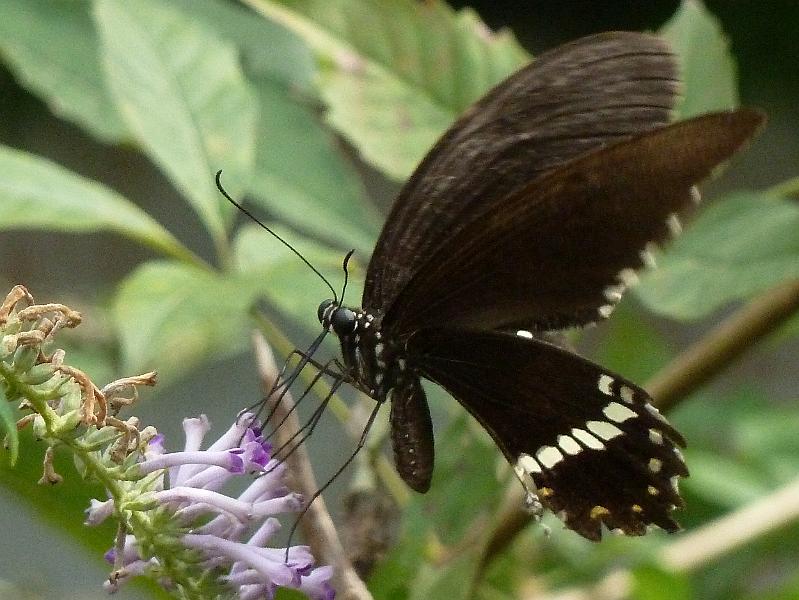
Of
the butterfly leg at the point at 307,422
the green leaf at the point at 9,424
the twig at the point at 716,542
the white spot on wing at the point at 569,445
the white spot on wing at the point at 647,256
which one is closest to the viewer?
the green leaf at the point at 9,424

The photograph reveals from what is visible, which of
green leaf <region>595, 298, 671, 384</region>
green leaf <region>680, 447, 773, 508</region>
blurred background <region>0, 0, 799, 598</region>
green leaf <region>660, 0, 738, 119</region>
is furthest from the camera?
blurred background <region>0, 0, 799, 598</region>

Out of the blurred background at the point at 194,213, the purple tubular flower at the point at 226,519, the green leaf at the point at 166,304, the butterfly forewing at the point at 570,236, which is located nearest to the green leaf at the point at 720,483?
the blurred background at the point at 194,213

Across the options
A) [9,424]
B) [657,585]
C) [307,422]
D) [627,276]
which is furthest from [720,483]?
[9,424]

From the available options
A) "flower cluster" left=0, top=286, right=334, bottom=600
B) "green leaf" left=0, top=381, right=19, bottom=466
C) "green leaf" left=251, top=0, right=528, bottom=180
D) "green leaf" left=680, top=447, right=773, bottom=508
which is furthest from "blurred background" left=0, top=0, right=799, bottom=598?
"green leaf" left=0, top=381, right=19, bottom=466

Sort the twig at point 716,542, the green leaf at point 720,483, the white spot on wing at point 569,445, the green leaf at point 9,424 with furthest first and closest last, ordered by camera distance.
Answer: the green leaf at point 720,483
the twig at point 716,542
the white spot on wing at point 569,445
the green leaf at point 9,424

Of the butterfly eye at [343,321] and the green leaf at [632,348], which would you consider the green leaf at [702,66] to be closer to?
the butterfly eye at [343,321]

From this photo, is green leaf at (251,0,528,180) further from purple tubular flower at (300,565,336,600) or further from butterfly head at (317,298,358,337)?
purple tubular flower at (300,565,336,600)

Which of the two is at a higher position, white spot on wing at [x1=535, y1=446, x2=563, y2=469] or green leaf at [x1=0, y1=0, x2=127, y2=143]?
white spot on wing at [x1=535, y1=446, x2=563, y2=469]

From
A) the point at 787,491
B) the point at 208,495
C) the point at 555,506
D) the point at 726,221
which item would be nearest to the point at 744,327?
the point at 726,221
